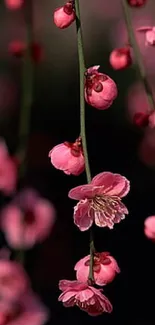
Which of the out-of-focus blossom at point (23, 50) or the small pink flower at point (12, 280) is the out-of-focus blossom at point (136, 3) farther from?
the small pink flower at point (12, 280)

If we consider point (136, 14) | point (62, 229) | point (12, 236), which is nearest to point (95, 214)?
point (12, 236)

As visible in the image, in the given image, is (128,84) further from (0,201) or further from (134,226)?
(0,201)

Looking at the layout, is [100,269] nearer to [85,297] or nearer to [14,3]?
[85,297]

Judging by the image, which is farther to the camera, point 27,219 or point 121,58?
point 27,219

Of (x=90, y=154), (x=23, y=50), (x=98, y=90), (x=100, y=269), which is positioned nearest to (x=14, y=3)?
(x=23, y=50)

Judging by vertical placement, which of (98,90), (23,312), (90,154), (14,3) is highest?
(14,3)

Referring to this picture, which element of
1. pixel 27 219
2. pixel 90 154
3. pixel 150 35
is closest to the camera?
pixel 150 35

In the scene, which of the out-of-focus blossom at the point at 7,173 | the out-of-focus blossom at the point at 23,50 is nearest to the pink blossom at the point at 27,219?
the out-of-focus blossom at the point at 7,173
